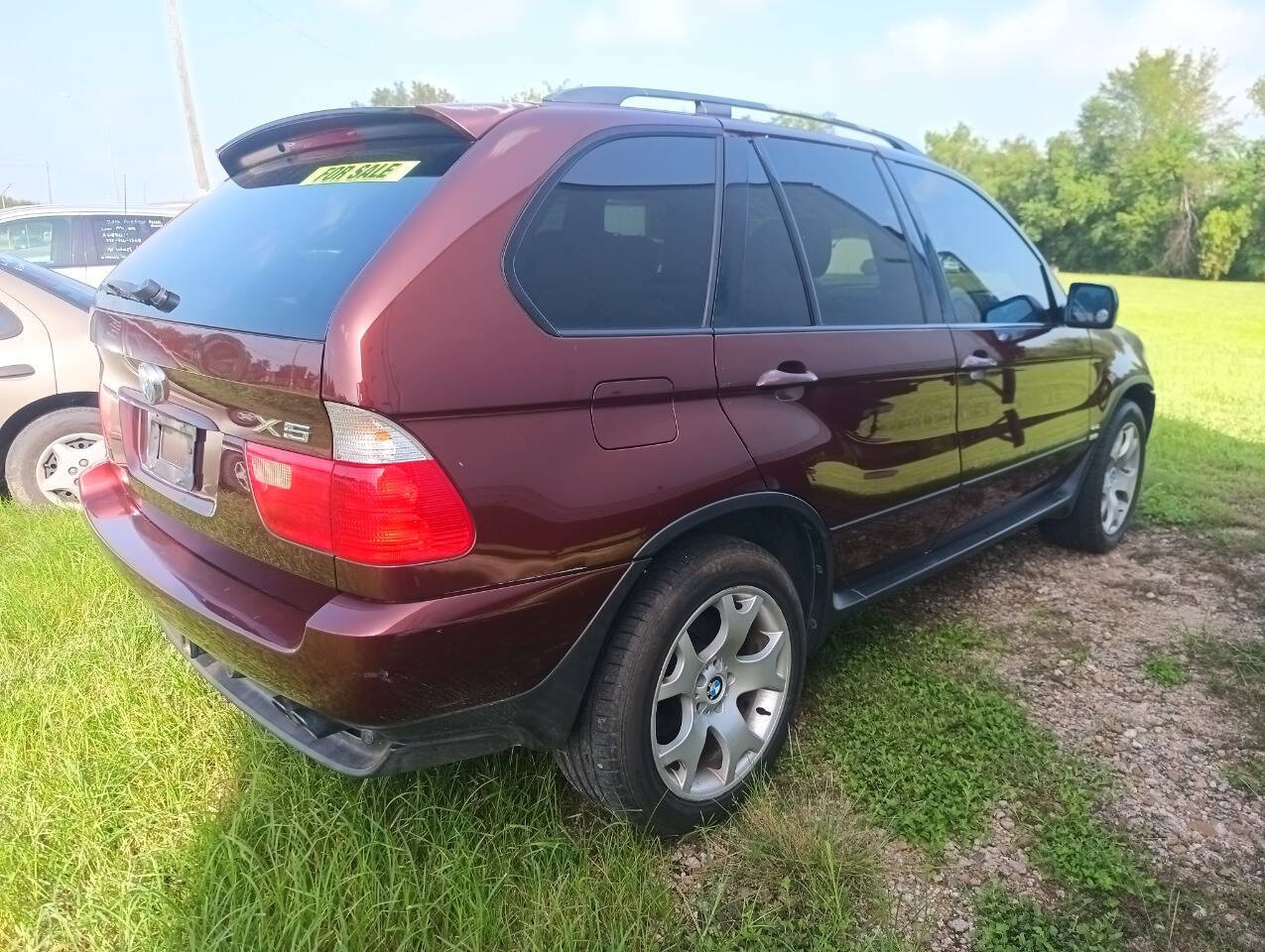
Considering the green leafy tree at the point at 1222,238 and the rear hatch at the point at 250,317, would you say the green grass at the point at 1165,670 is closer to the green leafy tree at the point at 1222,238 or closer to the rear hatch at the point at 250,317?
the rear hatch at the point at 250,317

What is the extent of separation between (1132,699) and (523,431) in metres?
2.44

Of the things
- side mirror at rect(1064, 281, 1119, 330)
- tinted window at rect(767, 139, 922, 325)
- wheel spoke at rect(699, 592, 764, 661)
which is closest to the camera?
wheel spoke at rect(699, 592, 764, 661)

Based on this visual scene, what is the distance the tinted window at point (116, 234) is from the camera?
21.6ft

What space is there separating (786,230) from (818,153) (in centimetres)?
41

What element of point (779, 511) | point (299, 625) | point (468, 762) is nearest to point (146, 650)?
point (468, 762)

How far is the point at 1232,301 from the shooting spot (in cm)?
2670

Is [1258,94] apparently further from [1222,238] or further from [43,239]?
[43,239]

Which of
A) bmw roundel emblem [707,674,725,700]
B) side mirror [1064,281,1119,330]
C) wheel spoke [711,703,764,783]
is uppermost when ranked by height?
side mirror [1064,281,1119,330]

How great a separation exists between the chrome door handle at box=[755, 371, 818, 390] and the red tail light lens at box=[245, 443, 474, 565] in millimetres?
904

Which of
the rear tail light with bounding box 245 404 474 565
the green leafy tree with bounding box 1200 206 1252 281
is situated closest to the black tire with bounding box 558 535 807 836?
the rear tail light with bounding box 245 404 474 565

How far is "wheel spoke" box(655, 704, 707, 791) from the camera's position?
207 centimetres

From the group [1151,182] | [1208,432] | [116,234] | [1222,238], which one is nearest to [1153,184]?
[1151,182]

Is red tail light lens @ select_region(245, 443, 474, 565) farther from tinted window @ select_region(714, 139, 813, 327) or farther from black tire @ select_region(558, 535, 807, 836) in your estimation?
tinted window @ select_region(714, 139, 813, 327)

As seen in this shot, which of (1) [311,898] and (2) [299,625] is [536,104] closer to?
(2) [299,625]
